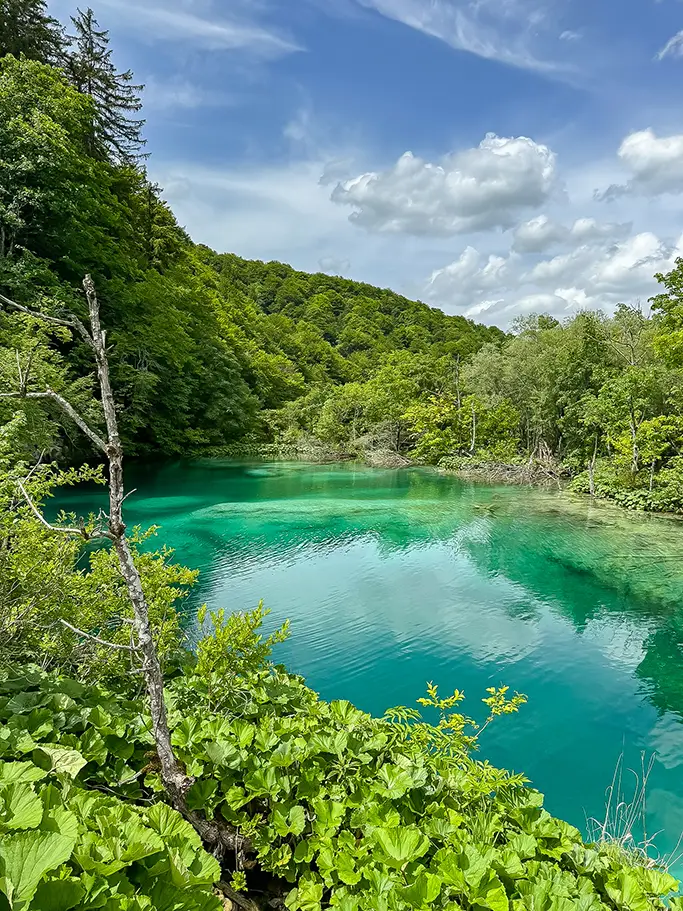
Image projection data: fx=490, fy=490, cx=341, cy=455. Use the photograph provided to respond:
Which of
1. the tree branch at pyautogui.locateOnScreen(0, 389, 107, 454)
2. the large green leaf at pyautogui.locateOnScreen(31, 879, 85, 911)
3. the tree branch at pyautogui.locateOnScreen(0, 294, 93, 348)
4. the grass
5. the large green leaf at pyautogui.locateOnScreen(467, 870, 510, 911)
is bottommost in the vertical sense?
the grass

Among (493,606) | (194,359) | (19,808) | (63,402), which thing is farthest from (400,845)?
(194,359)

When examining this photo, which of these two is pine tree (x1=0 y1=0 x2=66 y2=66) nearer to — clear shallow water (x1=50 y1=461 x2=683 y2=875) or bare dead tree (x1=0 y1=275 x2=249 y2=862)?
clear shallow water (x1=50 y1=461 x2=683 y2=875)

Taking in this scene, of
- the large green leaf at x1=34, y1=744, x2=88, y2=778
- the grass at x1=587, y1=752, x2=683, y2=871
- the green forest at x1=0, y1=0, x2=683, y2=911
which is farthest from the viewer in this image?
the grass at x1=587, y1=752, x2=683, y2=871

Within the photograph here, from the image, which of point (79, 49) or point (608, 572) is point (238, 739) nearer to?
point (608, 572)

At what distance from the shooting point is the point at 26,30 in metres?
25.5

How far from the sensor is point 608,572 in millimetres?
11031

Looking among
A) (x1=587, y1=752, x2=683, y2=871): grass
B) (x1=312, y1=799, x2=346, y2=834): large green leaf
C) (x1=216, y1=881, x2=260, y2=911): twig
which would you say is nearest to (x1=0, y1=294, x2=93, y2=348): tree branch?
(x1=312, y1=799, x2=346, y2=834): large green leaf

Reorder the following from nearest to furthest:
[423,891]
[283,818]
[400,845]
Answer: [423,891], [400,845], [283,818]

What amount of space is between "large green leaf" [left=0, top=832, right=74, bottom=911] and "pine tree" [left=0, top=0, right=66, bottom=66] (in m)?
33.0

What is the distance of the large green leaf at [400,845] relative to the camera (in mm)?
1794

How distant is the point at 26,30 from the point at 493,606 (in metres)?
35.5

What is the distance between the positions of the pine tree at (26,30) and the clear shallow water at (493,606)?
24.0 metres

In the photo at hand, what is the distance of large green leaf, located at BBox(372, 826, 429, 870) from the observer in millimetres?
1794

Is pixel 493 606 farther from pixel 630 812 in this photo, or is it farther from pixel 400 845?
pixel 400 845
